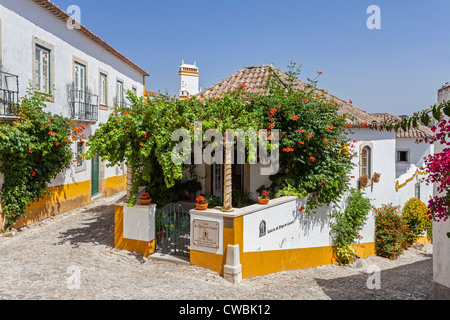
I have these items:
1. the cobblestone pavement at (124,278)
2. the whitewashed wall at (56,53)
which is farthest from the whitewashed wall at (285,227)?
the whitewashed wall at (56,53)

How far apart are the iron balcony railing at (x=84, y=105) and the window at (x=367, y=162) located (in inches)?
448

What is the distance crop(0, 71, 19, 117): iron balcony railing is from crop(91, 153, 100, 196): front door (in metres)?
5.21

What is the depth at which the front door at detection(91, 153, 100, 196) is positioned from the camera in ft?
46.3

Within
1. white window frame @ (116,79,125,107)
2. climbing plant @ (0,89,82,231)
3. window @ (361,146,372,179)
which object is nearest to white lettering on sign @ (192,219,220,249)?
climbing plant @ (0,89,82,231)

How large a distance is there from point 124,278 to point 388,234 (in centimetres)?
1085

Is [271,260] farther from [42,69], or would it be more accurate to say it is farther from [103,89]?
[103,89]

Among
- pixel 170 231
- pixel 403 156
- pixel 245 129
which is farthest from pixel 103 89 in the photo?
pixel 403 156

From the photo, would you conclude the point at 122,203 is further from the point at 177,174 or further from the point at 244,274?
the point at 244,274

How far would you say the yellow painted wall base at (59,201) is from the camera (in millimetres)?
9875

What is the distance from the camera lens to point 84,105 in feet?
42.9

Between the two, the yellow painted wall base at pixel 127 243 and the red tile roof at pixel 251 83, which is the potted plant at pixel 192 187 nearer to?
the yellow painted wall base at pixel 127 243

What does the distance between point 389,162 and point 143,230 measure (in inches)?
441

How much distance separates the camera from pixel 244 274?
6961 millimetres
